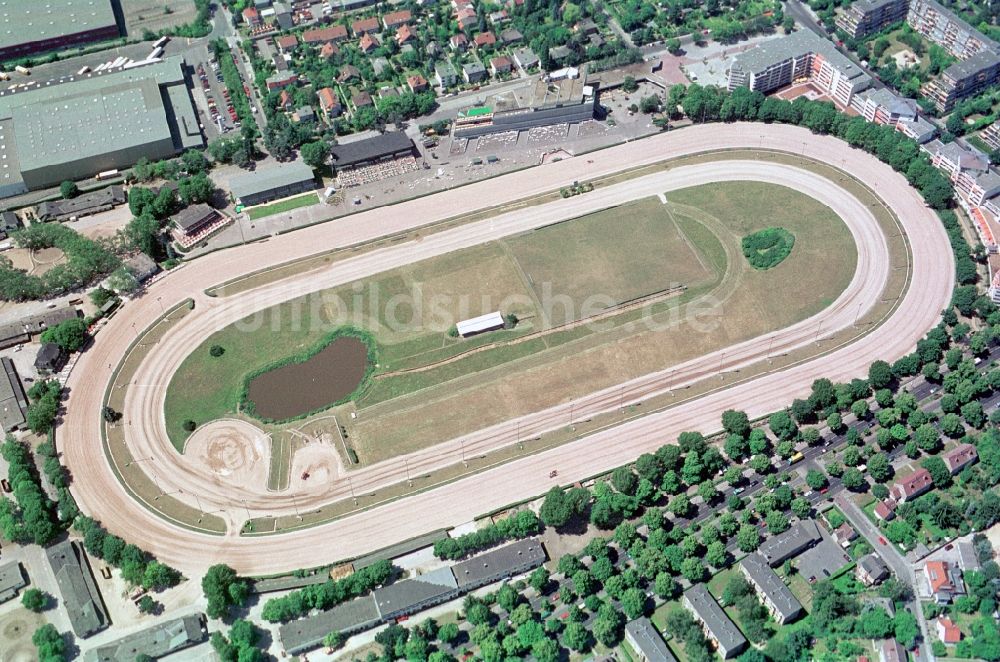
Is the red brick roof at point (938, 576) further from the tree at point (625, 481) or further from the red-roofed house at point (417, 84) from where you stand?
the red-roofed house at point (417, 84)

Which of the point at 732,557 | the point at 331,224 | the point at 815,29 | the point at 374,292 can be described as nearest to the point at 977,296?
the point at 732,557

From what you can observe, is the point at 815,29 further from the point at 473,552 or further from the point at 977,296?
the point at 473,552

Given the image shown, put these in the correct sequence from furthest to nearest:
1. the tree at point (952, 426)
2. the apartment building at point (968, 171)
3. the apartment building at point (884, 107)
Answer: the apartment building at point (884, 107) < the apartment building at point (968, 171) < the tree at point (952, 426)

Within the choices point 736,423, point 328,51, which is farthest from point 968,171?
point 328,51

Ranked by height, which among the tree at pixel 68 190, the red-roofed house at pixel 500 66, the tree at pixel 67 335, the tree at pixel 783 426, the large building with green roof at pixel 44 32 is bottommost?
the tree at pixel 783 426

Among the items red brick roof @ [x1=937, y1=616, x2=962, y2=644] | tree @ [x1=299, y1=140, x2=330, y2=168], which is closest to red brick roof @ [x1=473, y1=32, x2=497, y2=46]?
tree @ [x1=299, y1=140, x2=330, y2=168]

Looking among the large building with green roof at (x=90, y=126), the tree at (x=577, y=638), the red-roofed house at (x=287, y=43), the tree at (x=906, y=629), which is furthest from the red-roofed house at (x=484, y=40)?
the tree at (x=906, y=629)
